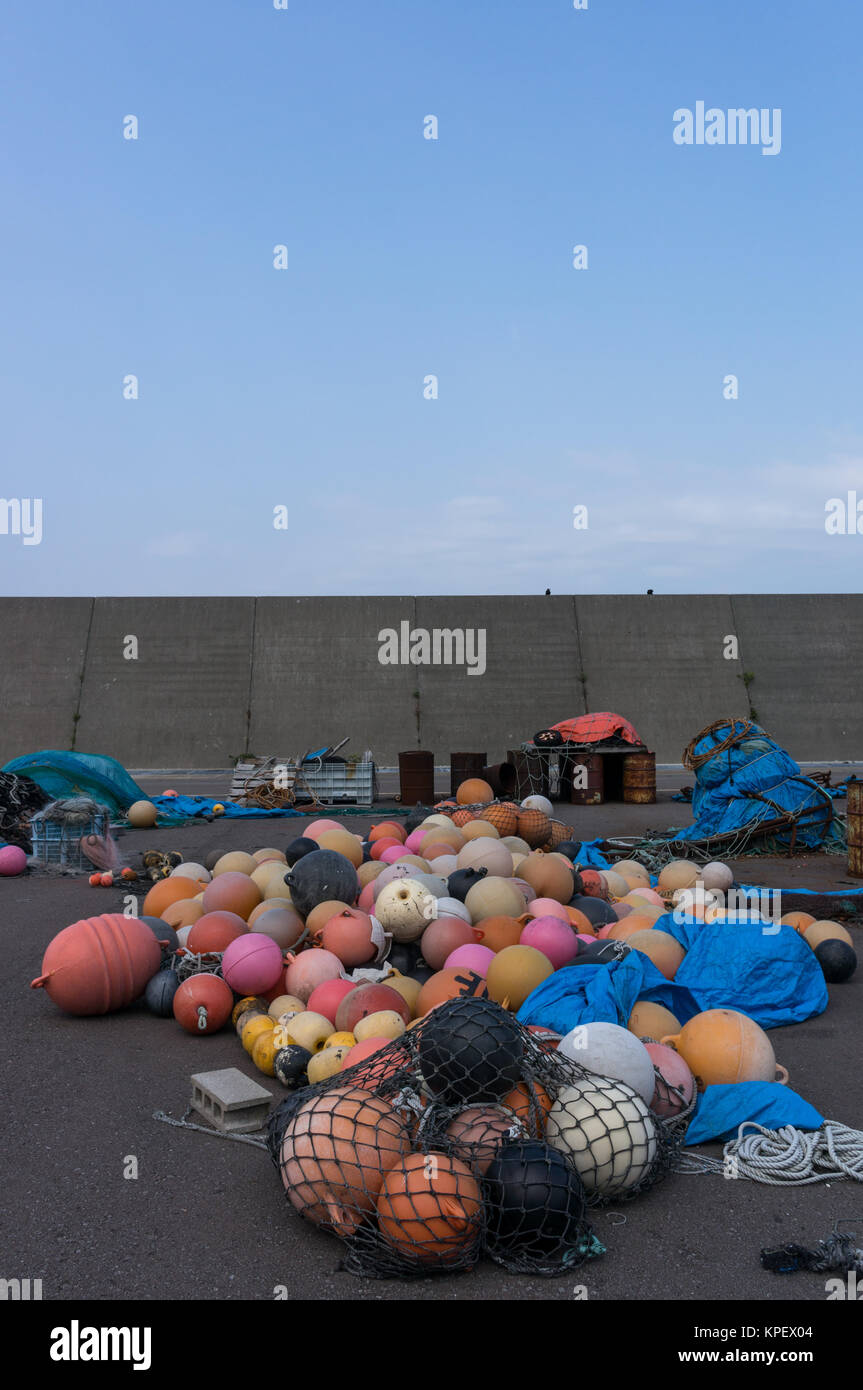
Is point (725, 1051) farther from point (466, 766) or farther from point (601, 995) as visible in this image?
point (466, 766)

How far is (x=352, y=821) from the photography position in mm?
13922

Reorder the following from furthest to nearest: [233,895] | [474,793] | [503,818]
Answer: [474,793], [503,818], [233,895]

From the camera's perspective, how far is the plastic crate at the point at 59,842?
10430 millimetres

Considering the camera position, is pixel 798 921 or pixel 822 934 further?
pixel 798 921

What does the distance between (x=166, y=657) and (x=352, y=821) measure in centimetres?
1113

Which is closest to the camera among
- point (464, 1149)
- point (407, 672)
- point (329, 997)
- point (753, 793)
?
point (464, 1149)

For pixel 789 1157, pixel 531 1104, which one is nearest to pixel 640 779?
pixel 789 1157

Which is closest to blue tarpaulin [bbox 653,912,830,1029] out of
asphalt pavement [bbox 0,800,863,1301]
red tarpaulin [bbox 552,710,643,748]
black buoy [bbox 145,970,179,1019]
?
asphalt pavement [bbox 0,800,863,1301]

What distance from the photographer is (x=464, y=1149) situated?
131 inches

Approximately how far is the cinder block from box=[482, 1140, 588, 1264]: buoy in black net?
1.32m

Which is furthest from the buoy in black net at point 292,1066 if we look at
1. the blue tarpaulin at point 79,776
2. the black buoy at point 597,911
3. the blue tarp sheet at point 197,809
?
the blue tarp sheet at point 197,809

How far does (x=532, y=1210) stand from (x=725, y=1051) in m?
1.54

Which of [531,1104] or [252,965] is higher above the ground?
[252,965]
